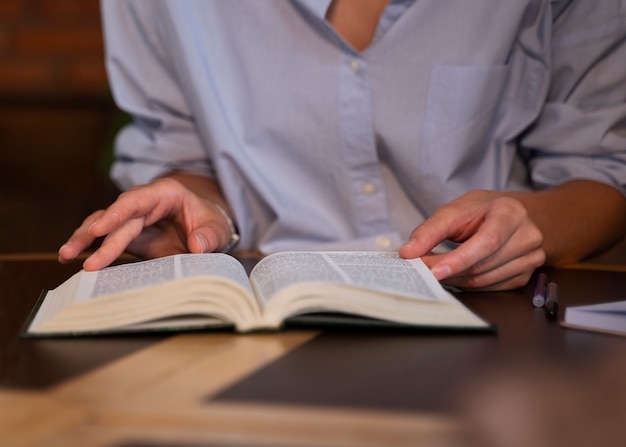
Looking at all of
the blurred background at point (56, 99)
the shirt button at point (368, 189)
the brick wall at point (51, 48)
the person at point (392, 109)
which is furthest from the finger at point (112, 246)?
the brick wall at point (51, 48)

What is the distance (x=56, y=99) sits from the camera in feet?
11.4

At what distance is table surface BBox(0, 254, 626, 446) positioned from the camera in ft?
1.87

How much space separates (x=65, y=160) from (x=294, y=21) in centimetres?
227

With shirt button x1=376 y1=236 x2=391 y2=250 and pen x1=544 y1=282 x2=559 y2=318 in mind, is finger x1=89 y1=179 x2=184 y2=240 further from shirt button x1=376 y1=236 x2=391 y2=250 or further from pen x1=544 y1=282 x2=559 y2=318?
pen x1=544 y1=282 x2=559 y2=318

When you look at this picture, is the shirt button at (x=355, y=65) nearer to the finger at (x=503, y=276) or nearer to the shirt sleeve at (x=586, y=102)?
the shirt sleeve at (x=586, y=102)

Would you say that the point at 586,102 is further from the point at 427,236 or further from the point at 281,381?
the point at 281,381

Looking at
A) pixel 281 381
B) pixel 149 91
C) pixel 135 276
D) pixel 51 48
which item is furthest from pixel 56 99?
pixel 281 381

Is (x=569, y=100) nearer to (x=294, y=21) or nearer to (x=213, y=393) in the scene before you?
(x=294, y=21)

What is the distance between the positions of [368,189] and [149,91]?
17.1 inches

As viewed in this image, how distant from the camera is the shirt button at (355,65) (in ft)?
4.47

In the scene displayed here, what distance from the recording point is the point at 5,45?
3.50m

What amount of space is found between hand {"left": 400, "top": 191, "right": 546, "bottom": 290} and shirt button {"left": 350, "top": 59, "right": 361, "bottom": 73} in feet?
1.34

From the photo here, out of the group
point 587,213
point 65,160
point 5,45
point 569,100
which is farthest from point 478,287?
point 5,45

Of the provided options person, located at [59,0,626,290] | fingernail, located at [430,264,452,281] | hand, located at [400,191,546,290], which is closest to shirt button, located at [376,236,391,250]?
person, located at [59,0,626,290]
